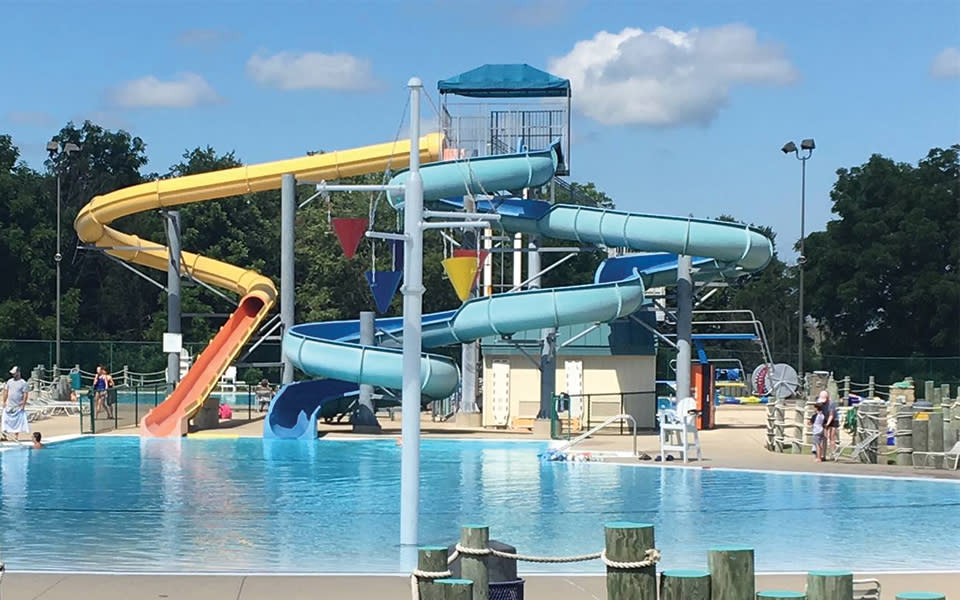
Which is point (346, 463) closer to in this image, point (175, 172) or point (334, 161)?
point (334, 161)

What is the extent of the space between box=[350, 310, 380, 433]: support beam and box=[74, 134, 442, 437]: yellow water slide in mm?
3488

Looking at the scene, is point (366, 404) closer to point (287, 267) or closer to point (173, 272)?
point (287, 267)

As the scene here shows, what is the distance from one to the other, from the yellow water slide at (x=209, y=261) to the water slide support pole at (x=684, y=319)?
6787 millimetres

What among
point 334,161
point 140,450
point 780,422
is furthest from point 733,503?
point 334,161

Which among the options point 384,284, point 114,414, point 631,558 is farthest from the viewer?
point 114,414

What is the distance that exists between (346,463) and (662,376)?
33.4 meters

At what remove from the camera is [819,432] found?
26.2 metres

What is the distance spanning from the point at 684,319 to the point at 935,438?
8.89m

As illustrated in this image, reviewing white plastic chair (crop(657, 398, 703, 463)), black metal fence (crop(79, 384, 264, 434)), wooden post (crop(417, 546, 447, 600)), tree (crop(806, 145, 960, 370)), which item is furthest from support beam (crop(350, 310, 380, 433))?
tree (crop(806, 145, 960, 370))

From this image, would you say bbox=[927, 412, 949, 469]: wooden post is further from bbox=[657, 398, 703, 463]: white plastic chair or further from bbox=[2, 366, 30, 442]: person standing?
bbox=[2, 366, 30, 442]: person standing

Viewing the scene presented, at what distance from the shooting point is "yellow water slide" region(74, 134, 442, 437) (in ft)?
111

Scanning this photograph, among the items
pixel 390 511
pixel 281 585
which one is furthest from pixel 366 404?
pixel 281 585

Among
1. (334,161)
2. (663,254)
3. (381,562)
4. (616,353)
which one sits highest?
(334,161)

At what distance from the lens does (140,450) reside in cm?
2936
